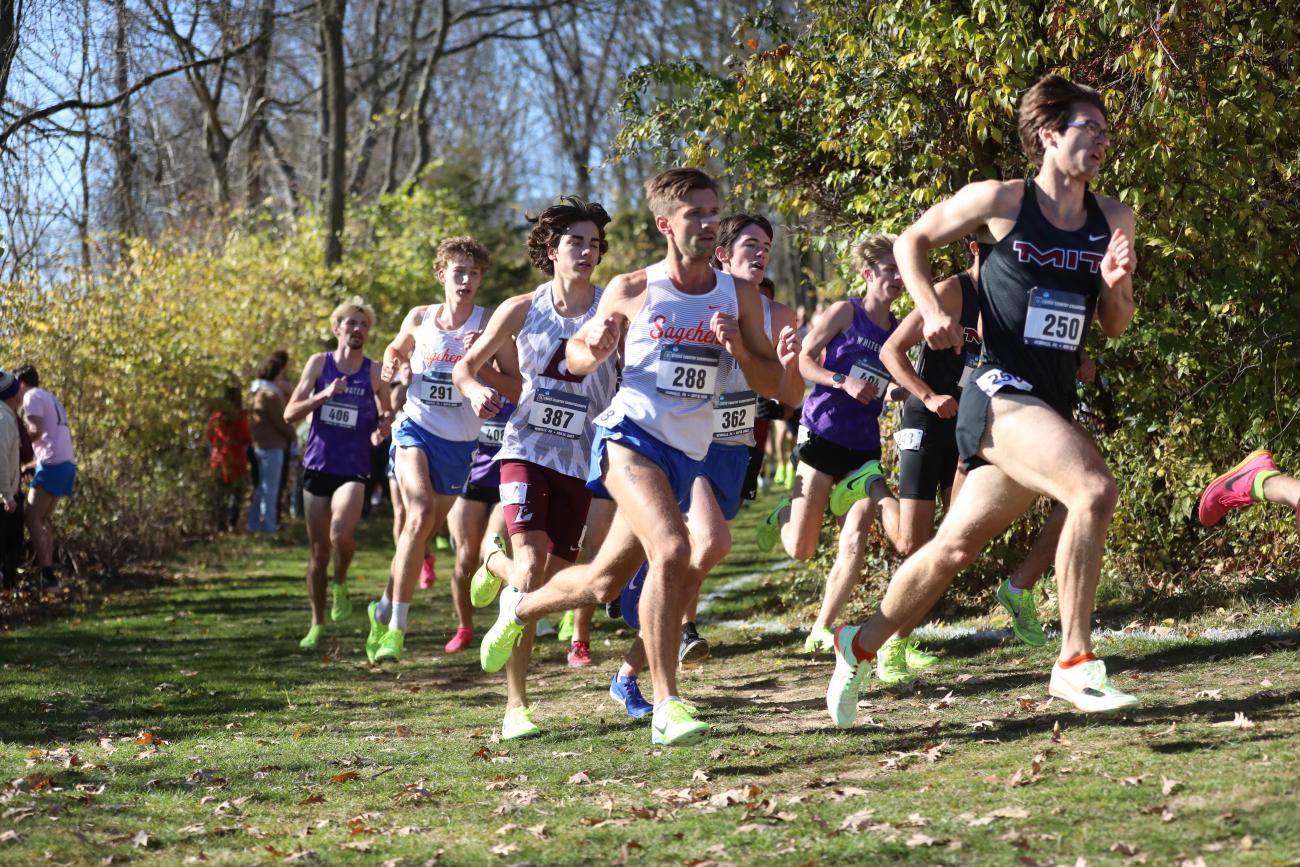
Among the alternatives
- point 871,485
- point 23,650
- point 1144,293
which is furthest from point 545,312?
point 23,650

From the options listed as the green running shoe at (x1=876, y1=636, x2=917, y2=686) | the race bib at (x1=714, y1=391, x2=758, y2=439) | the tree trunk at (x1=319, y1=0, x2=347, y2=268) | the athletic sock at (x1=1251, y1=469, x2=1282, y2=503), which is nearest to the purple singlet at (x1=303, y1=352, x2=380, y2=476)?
the green running shoe at (x1=876, y1=636, x2=917, y2=686)

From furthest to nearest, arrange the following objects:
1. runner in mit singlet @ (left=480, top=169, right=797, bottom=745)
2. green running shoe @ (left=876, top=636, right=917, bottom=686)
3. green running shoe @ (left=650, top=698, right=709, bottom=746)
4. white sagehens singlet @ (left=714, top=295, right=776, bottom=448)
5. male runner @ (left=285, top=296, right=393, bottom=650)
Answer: male runner @ (left=285, top=296, right=393, bottom=650) < green running shoe @ (left=876, top=636, right=917, bottom=686) < white sagehens singlet @ (left=714, top=295, right=776, bottom=448) < runner in mit singlet @ (left=480, top=169, right=797, bottom=745) < green running shoe @ (left=650, top=698, right=709, bottom=746)

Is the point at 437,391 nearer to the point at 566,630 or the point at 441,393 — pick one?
the point at 441,393

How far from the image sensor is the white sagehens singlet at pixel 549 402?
6.59 metres

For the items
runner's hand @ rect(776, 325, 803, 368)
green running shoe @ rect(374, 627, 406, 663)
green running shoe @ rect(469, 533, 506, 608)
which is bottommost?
green running shoe @ rect(374, 627, 406, 663)

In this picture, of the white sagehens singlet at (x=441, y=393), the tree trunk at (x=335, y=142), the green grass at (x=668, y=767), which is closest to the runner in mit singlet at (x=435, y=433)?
the white sagehens singlet at (x=441, y=393)

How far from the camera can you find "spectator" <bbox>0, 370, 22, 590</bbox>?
1069 cm

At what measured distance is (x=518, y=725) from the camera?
6184 millimetres

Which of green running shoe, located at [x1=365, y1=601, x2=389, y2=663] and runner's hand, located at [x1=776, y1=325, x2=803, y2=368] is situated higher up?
runner's hand, located at [x1=776, y1=325, x2=803, y2=368]

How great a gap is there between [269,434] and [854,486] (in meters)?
10.5

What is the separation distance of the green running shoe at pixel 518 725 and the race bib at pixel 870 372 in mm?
2563

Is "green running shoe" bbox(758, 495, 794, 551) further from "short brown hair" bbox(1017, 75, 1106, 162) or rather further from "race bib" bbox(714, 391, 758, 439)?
"short brown hair" bbox(1017, 75, 1106, 162)

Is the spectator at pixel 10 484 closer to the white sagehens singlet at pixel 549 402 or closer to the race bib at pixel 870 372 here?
the white sagehens singlet at pixel 549 402

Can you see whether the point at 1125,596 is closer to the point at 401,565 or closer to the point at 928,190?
the point at 928,190
